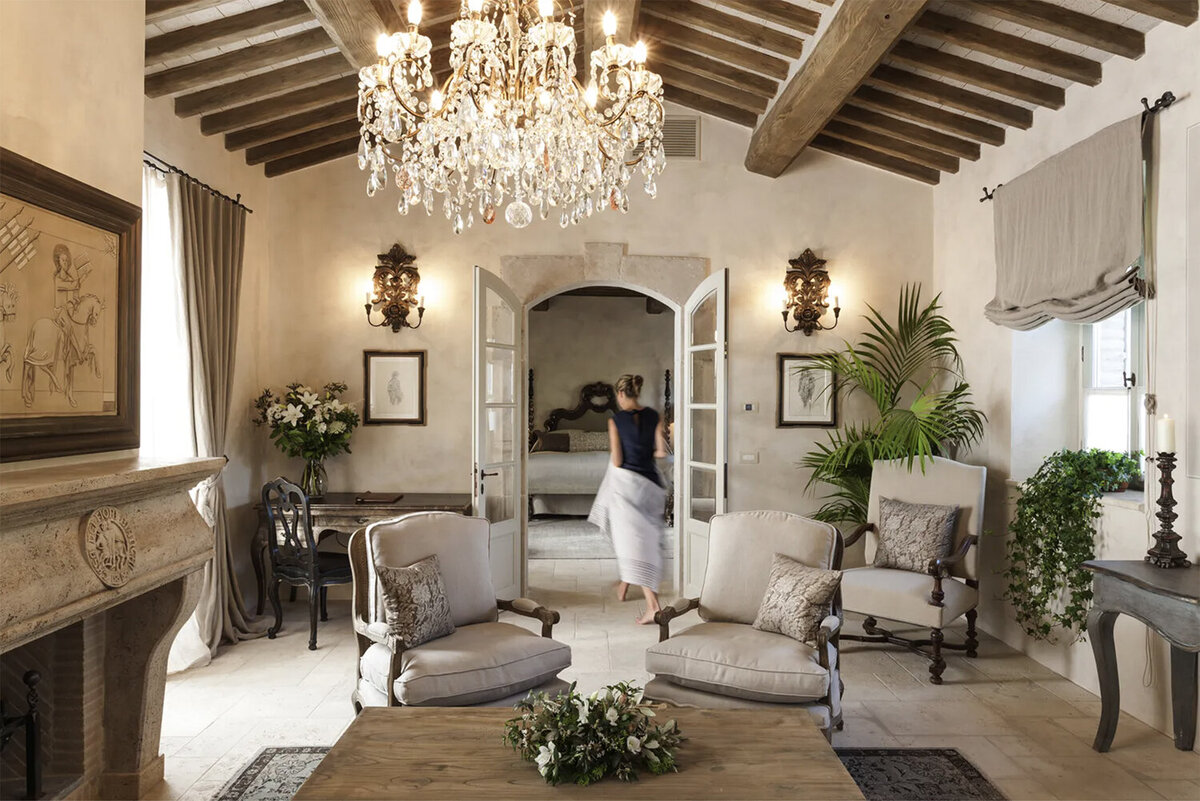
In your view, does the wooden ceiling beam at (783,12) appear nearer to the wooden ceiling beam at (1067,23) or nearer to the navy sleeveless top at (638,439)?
the wooden ceiling beam at (1067,23)

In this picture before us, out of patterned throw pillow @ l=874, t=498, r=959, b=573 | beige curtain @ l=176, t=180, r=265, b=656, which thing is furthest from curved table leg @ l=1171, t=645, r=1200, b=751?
beige curtain @ l=176, t=180, r=265, b=656

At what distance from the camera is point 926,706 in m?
4.04

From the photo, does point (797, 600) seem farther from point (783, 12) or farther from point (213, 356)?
point (213, 356)

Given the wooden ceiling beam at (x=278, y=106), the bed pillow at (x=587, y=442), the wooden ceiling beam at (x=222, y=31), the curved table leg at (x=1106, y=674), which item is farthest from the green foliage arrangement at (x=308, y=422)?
the bed pillow at (x=587, y=442)

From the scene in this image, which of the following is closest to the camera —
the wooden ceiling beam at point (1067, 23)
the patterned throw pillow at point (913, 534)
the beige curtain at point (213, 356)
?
the wooden ceiling beam at point (1067, 23)

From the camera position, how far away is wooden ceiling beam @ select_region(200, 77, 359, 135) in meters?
5.03

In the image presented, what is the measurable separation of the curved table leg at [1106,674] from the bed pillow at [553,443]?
7.64 m

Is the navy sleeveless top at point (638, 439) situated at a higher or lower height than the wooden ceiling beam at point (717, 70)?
lower

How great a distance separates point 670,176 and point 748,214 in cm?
63

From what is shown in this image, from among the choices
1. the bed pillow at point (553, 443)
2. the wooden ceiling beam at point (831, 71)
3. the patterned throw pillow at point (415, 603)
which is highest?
the wooden ceiling beam at point (831, 71)

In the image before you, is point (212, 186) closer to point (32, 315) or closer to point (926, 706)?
point (32, 315)

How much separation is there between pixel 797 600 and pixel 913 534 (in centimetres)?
175

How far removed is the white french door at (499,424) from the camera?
5.47 meters

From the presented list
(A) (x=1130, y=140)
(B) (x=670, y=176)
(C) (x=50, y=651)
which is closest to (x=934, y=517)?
(A) (x=1130, y=140)
